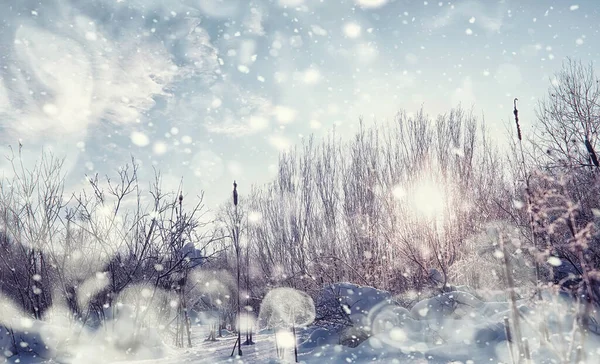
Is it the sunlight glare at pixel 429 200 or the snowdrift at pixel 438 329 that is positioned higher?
the sunlight glare at pixel 429 200

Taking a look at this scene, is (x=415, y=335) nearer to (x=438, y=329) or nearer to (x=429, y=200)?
(x=438, y=329)

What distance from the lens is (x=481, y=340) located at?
501 cm

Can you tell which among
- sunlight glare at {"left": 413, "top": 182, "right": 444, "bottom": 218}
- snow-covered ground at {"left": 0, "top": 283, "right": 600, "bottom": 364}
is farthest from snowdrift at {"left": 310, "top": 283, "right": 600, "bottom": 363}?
sunlight glare at {"left": 413, "top": 182, "right": 444, "bottom": 218}

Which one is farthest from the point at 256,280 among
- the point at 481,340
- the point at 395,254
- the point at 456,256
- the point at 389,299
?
the point at 481,340

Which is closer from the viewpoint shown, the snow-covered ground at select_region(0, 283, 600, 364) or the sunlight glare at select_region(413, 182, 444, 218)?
the snow-covered ground at select_region(0, 283, 600, 364)

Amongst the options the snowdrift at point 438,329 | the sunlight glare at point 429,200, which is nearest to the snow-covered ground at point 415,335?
the snowdrift at point 438,329

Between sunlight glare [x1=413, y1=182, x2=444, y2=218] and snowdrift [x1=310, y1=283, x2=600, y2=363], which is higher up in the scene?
sunlight glare [x1=413, y1=182, x2=444, y2=218]

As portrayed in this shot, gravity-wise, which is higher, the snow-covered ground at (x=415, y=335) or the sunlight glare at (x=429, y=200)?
the sunlight glare at (x=429, y=200)

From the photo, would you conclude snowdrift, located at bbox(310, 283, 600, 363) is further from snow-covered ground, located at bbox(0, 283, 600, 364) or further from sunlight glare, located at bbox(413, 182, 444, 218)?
sunlight glare, located at bbox(413, 182, 444, 218)

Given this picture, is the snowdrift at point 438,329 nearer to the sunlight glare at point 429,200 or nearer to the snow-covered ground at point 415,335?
the snow-covered ground at point 415,335

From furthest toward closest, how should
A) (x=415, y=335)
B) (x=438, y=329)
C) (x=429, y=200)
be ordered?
(x=429, y=200) → (x=415, y=335) → (x=438, y=329)

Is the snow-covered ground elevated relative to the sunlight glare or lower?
lower

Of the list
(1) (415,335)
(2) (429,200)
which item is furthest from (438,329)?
(2) (429,200)

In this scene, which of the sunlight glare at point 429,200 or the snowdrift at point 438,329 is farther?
the sunlight glare at point 429,200
